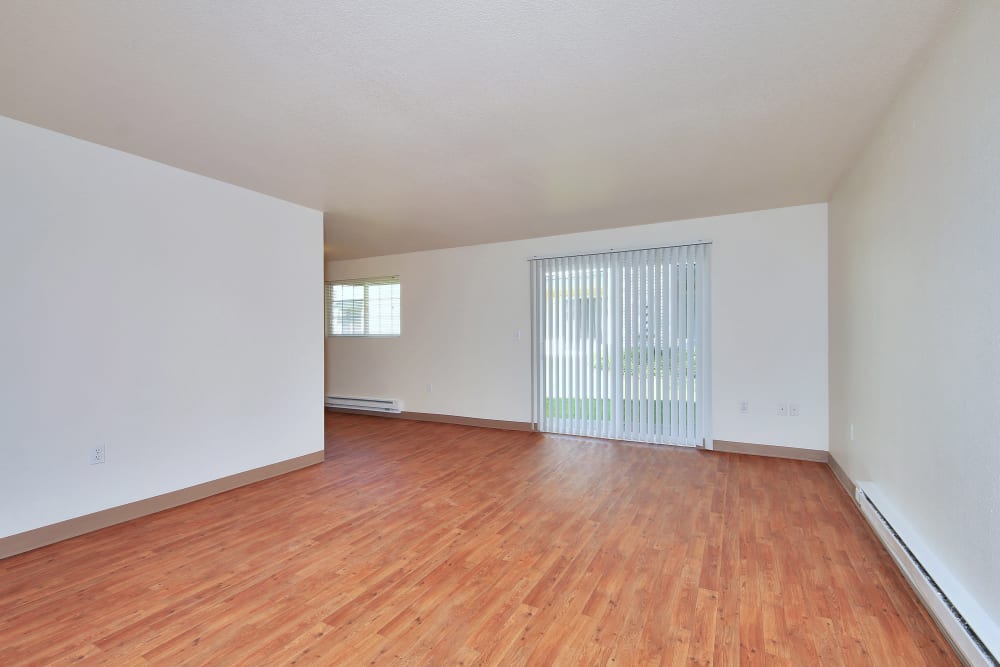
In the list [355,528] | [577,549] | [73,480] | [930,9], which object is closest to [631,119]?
[930,9]

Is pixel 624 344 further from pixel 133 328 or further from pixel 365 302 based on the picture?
pixel 133 328

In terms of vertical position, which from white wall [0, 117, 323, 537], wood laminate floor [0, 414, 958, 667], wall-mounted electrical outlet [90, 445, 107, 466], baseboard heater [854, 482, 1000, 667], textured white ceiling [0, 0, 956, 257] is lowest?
wood laminate floor [0, 414, 958, 667]

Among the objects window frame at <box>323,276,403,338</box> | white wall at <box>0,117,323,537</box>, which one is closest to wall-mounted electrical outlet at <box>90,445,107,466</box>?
white wall at <box>0,117,323,537</box>

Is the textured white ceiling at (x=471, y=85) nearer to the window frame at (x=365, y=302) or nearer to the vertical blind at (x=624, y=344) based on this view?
the vertical blind at (x=624, y=344)

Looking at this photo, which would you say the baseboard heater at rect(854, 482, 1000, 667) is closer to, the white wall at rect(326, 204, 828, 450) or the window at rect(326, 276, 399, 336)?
the white wall at rect(326, 204, 828, 450)

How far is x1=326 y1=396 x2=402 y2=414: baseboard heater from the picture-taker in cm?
666

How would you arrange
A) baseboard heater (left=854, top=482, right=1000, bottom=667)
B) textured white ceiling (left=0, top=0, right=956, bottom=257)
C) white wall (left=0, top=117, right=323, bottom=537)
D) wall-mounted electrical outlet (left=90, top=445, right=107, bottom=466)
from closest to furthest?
1. baseboard heater (left=854, top=482, right=1000, bottom=667)
2. textured white ceiling (left=0, top=0, right=956, bottom=257)
3. white wall (left=0, top=117, right=323, bottom=537)
4. wall-mounted electrical outlet (left=90, top=445, right=107, bottom=466)

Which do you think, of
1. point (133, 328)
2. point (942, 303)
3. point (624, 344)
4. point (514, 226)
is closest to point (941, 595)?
point (942, 303)

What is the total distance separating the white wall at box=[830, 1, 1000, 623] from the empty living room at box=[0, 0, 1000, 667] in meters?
0.02

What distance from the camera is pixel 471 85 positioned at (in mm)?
2201

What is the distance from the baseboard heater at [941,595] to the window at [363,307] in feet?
19.0

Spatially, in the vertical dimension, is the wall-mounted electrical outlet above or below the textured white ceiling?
below

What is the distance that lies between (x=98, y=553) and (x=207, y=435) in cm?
105

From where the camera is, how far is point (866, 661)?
65.9 inches
